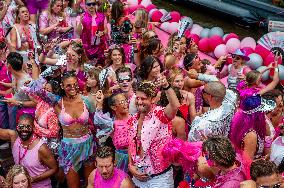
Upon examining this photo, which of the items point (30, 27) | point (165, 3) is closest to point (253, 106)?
point (30, 27)

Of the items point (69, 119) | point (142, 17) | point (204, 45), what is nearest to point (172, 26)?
point (204, 45)

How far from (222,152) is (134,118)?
3.37 feet

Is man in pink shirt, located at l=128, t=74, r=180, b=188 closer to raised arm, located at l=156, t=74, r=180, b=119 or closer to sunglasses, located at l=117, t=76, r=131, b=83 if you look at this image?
raised arm, located at l=156, t=74, r=180, b=119

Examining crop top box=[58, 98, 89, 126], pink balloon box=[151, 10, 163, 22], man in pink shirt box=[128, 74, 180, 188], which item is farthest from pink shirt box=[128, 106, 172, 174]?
pink balloon box=[151, 10, 163, 22]

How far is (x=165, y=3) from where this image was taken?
520 inches

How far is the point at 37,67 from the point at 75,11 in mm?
2057

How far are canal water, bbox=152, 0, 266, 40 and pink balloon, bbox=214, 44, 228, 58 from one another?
8.56 ft

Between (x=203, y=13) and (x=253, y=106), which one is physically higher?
(x=253, y=106)

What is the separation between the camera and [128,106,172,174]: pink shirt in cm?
386

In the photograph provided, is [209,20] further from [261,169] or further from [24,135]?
[261,169]

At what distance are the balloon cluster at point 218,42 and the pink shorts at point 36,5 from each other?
84.3 inches

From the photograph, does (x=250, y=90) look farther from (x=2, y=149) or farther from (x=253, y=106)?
(x=2, y=149)

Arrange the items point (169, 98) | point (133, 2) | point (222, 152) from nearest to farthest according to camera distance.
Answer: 1. point (222, 152)
2. point (169, 98)
3. point (133, 2)

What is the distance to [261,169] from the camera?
11.1 ft
